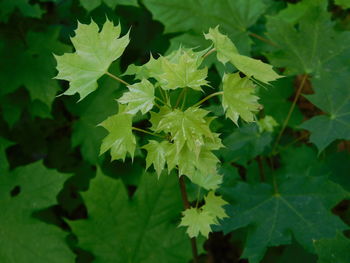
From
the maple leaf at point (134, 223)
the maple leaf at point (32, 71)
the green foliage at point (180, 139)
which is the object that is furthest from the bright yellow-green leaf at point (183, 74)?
the maple leaf at point (32, 71)

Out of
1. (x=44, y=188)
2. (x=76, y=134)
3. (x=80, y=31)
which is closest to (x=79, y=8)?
(x=76, y=134)

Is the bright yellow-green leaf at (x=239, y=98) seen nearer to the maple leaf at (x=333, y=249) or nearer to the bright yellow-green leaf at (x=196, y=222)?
the bright yellow-green leaf at (x=196, y=222)

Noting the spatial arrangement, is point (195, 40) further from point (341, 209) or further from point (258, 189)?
point (341, 209)

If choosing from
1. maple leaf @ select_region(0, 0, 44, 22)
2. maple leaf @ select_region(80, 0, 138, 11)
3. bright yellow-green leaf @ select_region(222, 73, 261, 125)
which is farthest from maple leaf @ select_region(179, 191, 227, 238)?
maple leaf @ select_region(0, 0, 44, 22)

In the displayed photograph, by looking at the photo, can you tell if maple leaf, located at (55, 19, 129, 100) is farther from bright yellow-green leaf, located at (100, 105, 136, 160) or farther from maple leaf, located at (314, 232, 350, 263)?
maple leaf, located at (314, 232, 350, 263)

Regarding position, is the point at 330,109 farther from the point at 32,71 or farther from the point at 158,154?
the point at 32,71

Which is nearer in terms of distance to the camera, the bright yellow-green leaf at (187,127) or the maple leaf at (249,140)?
the bright yellow-green leaf at (187,127)
